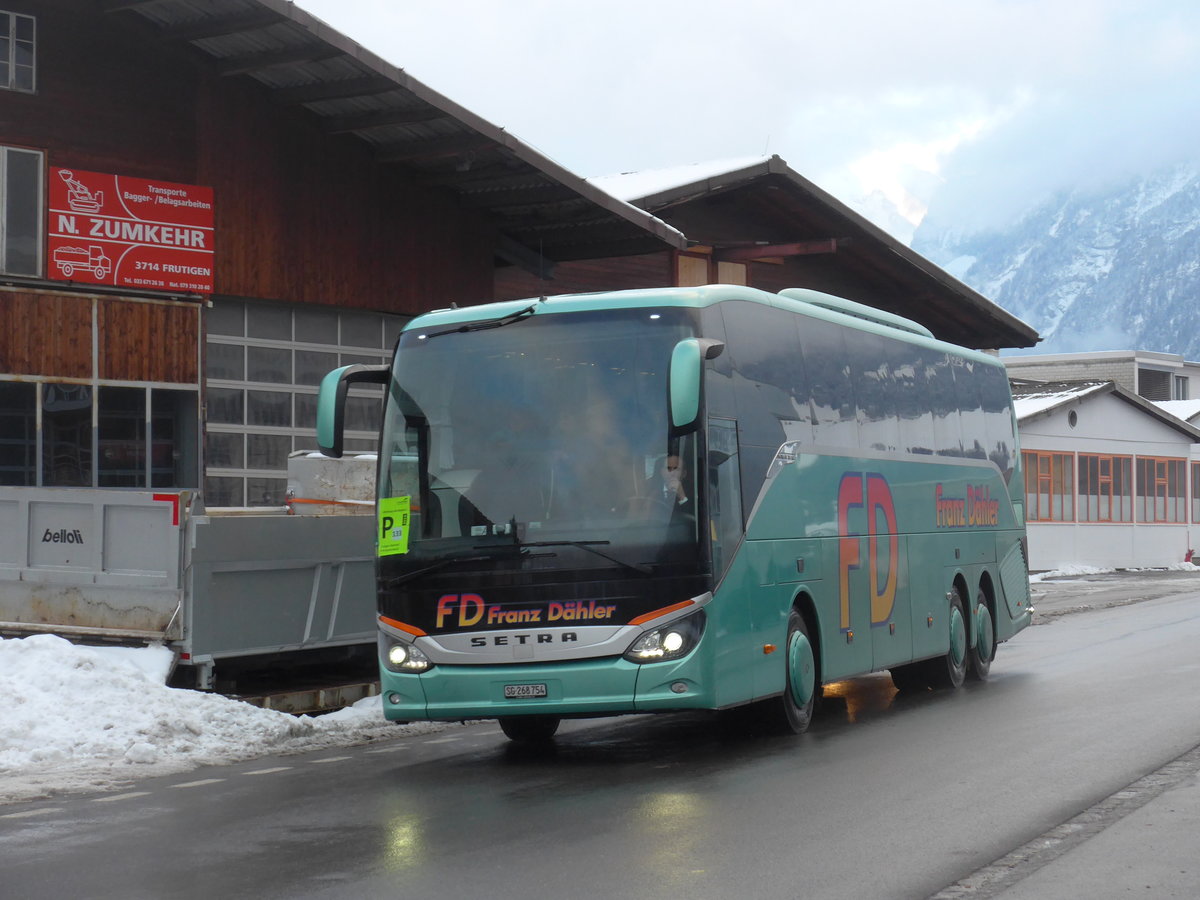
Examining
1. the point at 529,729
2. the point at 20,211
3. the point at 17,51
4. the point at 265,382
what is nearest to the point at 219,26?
the point at 17,51

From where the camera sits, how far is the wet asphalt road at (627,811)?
7.41m

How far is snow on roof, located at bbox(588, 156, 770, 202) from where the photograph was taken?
30328mm

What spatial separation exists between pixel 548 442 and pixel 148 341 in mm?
13047

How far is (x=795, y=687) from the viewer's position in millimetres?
12555

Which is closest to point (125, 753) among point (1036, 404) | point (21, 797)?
point (21, 797)

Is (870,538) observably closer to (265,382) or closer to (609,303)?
(609,303)

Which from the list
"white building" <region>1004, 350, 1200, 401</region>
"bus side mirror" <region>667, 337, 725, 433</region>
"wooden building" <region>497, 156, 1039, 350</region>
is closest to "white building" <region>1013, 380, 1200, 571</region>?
"wooden building" <region>497, 156, 1039, 350</region>

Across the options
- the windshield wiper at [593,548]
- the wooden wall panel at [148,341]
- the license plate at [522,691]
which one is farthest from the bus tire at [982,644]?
the wooden wall panel at [148,341]

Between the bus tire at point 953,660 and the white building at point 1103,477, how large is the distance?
25781 mm

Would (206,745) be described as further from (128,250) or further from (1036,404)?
(1036,404)

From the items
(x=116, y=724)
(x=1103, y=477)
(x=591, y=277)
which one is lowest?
(x=116, y=724)

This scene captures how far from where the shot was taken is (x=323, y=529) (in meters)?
15.2

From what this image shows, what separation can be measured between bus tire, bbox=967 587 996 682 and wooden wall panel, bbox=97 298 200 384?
11.7m

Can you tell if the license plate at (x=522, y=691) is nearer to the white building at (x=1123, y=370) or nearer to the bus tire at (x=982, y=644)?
the bus tire at (x=982, y=644)
